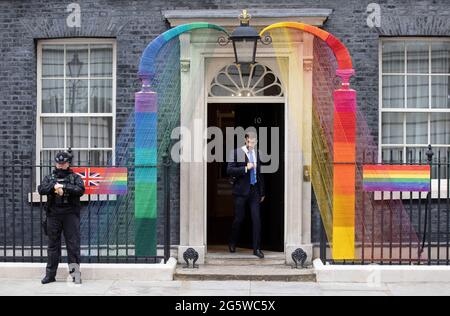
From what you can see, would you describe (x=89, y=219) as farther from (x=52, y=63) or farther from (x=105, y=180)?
Answer: (x=52, y=63)

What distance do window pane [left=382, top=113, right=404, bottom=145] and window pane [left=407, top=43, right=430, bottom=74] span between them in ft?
2.41

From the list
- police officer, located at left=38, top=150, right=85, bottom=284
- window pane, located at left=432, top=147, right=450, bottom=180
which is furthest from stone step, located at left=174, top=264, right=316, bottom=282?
window pane, located at left=432, top=147, right=450, bottom=180

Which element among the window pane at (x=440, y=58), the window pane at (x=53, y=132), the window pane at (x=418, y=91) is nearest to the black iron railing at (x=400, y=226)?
the window pane at (x=418, y=91)

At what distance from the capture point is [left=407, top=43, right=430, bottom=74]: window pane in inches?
493

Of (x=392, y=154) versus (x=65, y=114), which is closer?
(x=392, y=154)

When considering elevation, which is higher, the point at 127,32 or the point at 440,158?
the point at 127,32

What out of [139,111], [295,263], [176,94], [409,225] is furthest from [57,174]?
[409,225]

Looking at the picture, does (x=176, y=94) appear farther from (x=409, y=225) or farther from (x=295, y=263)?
(x=409, y=225)

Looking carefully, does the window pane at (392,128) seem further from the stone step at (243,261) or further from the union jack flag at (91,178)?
the union jack flag at (91,178)

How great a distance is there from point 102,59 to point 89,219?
277 centimetres

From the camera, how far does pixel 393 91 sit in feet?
41.3

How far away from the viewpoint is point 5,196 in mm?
12195

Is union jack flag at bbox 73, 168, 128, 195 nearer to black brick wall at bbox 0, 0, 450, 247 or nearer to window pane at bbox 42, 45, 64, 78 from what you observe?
black brick wall at bbox 0, 0, 450, 247

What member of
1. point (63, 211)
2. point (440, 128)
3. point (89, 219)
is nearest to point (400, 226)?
point (440, 128)
